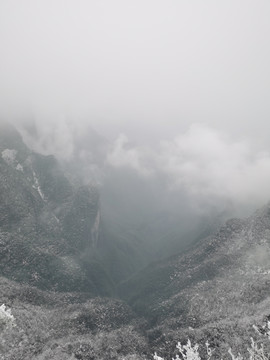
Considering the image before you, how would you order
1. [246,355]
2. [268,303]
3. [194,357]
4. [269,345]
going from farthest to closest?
1. [268,303]
2. [246,355]
3. [269,345]
4. [194,357]

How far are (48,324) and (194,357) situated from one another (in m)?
148

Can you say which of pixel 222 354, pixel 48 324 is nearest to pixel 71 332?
pixel 48 324

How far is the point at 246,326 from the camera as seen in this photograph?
6535 inches

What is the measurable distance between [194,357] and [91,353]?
389ft

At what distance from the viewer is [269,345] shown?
5157 inches

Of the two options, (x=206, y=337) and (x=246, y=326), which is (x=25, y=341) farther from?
(x=246, y=326)

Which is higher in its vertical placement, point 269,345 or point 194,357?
point 194,357

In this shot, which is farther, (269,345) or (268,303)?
(268,303)

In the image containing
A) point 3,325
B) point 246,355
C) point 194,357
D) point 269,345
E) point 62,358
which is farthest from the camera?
point 62,358

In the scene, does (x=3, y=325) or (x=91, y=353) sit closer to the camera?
(x=3, y=325)

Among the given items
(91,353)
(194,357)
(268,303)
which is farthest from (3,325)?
(268,303)

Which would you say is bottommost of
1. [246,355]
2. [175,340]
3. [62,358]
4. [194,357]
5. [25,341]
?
[246,355]

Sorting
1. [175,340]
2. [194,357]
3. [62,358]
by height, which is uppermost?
[62,358]

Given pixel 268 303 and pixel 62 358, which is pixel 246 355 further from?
pixel 62 358
